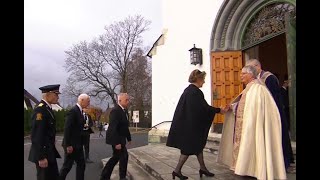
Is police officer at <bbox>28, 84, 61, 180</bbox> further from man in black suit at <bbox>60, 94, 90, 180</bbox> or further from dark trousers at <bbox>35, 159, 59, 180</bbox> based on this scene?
man in black suit at <bbox>60, 94, 90, 180</bbox>

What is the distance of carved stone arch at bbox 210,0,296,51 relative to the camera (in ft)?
29.7

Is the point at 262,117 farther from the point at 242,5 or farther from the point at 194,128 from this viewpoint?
the point at 242,5

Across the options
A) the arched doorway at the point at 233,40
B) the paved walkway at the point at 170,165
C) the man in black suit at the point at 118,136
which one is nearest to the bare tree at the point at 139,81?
the arched doorway at the point at 233,40

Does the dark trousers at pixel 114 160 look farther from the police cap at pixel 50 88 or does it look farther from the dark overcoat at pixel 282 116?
the dark overcoat at pixel 282 116

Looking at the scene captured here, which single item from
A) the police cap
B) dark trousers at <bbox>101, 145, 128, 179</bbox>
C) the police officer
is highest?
the police cap

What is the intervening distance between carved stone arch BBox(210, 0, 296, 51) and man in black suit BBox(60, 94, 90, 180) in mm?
5324

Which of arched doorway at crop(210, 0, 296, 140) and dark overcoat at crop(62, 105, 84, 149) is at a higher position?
arched doorway at crop(210, 0, 296, 140)

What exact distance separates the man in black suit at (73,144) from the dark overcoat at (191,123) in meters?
1.47

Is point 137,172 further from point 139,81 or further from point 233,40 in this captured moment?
point 139,81

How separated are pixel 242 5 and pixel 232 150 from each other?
5.05m

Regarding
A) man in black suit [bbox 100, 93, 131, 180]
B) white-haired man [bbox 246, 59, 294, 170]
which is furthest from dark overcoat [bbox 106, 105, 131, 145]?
white-haired man [bbox 246, 59, 294, 170]

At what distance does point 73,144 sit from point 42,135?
0.94m

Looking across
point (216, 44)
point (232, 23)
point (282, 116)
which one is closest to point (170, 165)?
point (282, 116)
